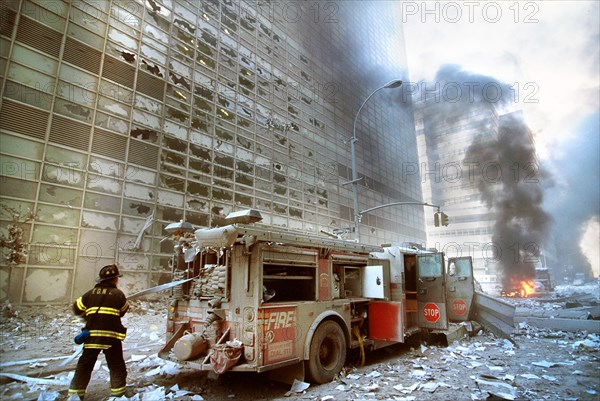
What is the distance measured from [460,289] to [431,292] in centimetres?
154

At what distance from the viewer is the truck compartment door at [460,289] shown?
943 centimetres

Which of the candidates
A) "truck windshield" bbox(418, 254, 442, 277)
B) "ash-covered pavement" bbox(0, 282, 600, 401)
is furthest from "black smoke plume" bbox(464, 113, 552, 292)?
"truck windshield" bbox(418, 254, 442, 277)

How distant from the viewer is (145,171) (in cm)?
1294

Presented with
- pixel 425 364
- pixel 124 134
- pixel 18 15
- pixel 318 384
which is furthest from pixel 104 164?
pixel 425 364

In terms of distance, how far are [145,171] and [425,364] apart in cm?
1148

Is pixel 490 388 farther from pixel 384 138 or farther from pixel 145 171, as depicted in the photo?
pixel 384 138

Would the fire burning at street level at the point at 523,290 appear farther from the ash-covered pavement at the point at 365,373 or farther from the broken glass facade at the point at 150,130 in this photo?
the ash-covered pavement at the point at 365,373

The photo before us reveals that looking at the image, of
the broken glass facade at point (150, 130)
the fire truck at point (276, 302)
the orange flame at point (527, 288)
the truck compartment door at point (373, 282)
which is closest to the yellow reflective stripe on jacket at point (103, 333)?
the fire truck at point (276, 302)

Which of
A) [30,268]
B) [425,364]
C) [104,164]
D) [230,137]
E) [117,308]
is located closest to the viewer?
[117,308]

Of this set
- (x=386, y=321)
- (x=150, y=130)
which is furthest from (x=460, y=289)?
(x=150, y=130)

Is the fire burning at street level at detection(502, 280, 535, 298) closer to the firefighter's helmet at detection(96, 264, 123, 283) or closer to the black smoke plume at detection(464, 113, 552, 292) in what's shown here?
the black smoke plume at detection(464, 113, 552, 292)

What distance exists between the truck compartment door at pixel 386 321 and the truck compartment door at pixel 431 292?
6.33 ft

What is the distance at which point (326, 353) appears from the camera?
596 centimetres

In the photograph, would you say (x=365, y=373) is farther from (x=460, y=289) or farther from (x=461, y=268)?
(x=461, y=268)
